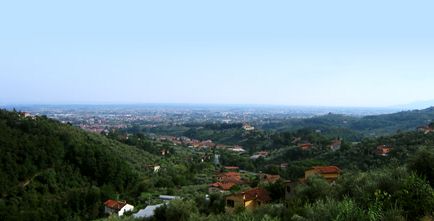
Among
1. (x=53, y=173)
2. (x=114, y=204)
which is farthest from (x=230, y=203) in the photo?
(x=53, y=173)

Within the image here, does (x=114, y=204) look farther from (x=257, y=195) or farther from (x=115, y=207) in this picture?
(x=257, y=195)

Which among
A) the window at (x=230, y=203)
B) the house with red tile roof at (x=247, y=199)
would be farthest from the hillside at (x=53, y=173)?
the house with red tile roof at (x=247, y=199)

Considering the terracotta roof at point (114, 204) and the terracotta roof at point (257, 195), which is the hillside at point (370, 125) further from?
the terracotta roof at point (257, 195)

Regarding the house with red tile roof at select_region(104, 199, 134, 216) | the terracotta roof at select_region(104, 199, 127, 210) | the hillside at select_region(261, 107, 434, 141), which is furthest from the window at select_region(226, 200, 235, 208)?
the hillside at select_region(261, 107, 434, 141)

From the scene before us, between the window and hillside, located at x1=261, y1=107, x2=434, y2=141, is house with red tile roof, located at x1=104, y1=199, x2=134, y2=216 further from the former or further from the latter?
hillside, located at x1=261, y1=107, x2=434, y2=141

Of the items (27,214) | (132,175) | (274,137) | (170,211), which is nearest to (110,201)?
(27,214)

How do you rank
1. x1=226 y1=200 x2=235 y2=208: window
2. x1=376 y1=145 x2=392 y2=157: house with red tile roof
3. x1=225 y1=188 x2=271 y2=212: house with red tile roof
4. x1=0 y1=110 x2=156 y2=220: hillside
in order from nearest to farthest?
x1=225 y1=188 x2=271 y2=212: house with red tile roof → x1=226 y1=200 x2=235 y2=208: window → x1=0 y1=110 x2=156 y2=220: hillside → x1=376 y1=145 x2=392 y2=157: house with red tile roof
